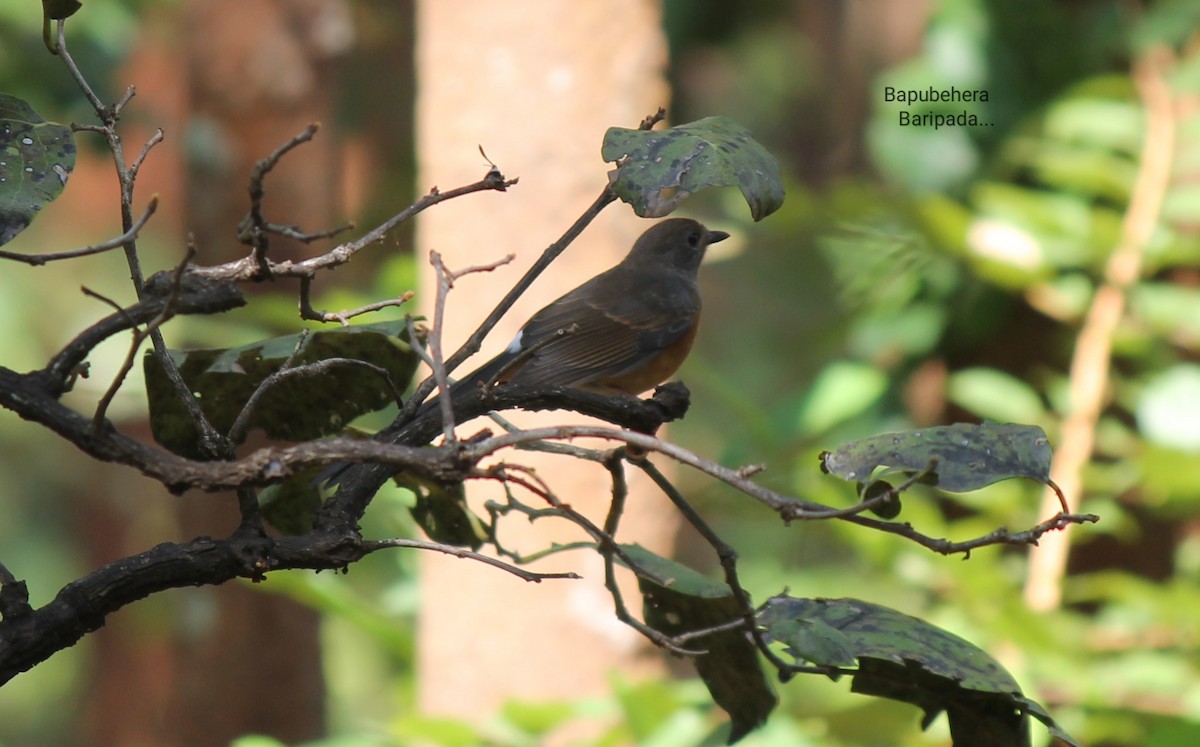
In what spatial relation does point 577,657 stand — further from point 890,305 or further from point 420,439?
point 420,439

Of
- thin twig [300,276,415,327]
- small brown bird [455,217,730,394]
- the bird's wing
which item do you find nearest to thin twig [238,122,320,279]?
thin twig [300,276,415,327]

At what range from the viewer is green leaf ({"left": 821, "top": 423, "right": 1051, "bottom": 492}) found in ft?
3.92

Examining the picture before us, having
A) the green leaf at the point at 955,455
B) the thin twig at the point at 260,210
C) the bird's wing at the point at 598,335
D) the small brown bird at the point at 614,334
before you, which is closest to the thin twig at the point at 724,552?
the green leaf at the point at 955,455

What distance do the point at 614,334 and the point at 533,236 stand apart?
3.11ft

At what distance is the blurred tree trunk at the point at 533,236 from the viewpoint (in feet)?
12.5

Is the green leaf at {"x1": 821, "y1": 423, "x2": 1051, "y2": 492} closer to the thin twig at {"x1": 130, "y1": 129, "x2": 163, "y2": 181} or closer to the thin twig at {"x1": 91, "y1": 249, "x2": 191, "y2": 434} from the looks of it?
the thin twig at {"x1": 91, "y1": 249, "x2": 191, "y2": 434}

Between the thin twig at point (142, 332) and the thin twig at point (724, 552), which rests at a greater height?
the thin twig at point (142, 332)

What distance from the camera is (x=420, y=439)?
4.38ft

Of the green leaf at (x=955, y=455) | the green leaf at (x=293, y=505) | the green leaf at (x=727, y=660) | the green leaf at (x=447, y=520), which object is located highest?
the green leaf at (x=955, y=455)

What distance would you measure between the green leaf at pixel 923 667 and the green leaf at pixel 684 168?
1.50 ft

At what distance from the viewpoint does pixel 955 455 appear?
123cm

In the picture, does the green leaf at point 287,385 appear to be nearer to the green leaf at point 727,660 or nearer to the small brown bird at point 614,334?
the green leaf at point 727,660

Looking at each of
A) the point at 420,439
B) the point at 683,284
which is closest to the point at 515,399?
the point at 420,439

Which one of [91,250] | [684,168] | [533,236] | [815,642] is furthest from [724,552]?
[533,236]
